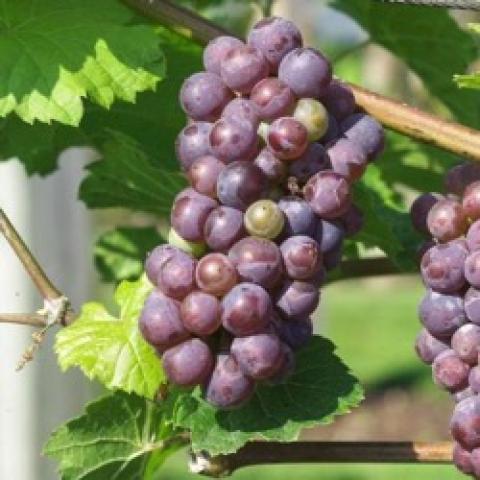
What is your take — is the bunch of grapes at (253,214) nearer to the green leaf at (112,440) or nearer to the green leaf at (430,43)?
the green leaf at (112,440)

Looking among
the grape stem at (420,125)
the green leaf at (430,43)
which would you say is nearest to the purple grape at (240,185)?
the grape stem at (420,125)

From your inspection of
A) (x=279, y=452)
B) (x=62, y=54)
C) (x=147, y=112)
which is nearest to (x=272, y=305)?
(x=279, y=452)

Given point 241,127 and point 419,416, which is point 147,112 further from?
point 419,416

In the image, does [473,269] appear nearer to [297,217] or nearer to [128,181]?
[297,217]

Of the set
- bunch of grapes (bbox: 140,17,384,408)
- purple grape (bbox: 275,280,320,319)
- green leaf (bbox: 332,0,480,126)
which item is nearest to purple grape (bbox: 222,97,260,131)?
bunch of grapes (bbox: 140,17,384,408)

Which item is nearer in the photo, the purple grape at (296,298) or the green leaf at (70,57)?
the purple grape at (296,298)

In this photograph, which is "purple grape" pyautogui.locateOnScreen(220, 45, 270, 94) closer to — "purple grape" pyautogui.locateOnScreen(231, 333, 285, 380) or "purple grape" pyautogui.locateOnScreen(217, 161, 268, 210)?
"purple grape" pyautogui.locateOnScreen(217, 161, 268, 210)

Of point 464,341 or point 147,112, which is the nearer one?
point 464,341

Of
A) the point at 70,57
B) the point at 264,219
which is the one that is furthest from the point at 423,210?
the point at 70,57
